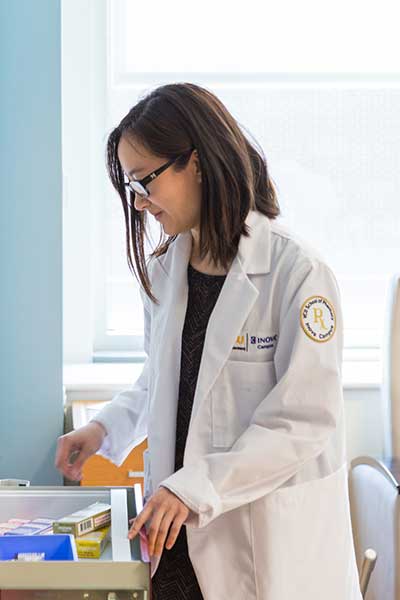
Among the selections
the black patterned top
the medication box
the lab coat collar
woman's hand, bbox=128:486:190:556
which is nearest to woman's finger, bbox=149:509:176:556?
woman's hand, bbox=128:486:190:556

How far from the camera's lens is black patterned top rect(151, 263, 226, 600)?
1539 mm

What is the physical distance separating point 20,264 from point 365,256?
1400 millimetres

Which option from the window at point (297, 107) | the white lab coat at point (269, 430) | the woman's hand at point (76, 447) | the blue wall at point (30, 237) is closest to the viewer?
the white lab coat at point (269, 430)

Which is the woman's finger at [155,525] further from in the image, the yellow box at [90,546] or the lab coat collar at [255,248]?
the lab coat collar at [255,248]

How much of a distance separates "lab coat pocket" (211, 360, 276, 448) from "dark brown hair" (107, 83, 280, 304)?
0.65 feet

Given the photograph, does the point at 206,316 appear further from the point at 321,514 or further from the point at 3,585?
the point at 3,585

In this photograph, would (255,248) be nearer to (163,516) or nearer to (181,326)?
(181,326)

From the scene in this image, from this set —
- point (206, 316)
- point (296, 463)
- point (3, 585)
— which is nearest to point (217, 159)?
point (206, 316)

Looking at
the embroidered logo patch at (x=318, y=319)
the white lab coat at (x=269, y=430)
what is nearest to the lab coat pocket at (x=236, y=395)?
the white lab coat at (x=269, y=430)

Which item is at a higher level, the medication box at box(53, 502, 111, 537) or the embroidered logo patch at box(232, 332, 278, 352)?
the embroidered logo patch at box(232, 332, 278, 352)

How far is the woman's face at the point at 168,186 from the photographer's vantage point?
1513mm

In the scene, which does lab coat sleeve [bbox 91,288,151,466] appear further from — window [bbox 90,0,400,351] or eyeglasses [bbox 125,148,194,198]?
window [bbox 90,0,400,351]

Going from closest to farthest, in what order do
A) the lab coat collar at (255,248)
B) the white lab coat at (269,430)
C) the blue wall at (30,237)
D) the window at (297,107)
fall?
1. the white lab coat at (269,430)
2. the lab coat collar at (255,248)
3. the blue wall at (30,237)
4. the window at (297,107)

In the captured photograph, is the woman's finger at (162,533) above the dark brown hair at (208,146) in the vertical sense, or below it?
below
